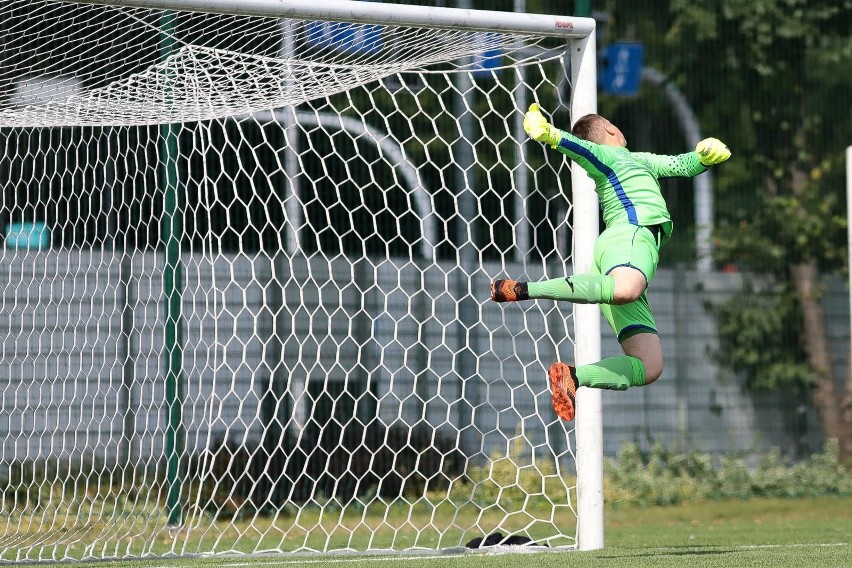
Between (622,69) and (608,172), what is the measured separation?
5.97 meters

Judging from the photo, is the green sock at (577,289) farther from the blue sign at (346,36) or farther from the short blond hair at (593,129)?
the blue sign at (346,36)

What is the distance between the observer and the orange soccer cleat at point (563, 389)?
4848 mm

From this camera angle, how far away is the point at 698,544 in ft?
22.4

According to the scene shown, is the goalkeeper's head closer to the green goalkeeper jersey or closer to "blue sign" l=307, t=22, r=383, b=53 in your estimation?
the green goalkeeper jersey

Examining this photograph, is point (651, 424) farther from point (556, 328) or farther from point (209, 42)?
point (209, 42)

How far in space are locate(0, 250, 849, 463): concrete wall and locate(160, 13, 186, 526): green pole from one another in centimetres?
7

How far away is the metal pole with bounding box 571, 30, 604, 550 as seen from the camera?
5953 mm

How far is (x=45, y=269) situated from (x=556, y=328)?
150 inches

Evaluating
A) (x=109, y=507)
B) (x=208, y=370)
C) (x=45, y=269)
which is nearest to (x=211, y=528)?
(x=109, y=507)

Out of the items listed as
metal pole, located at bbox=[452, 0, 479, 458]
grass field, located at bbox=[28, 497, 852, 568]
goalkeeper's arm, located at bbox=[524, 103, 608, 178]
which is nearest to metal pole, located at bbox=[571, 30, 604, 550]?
grass field, located at bbox=[28, 497, 852, 568]

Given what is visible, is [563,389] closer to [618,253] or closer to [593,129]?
[618,253]

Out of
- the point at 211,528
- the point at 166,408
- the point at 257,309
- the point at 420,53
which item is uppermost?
the point at 420,53

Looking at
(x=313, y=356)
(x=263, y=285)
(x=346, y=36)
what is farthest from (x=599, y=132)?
(x=313, y=356)

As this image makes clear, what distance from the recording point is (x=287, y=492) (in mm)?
8812
